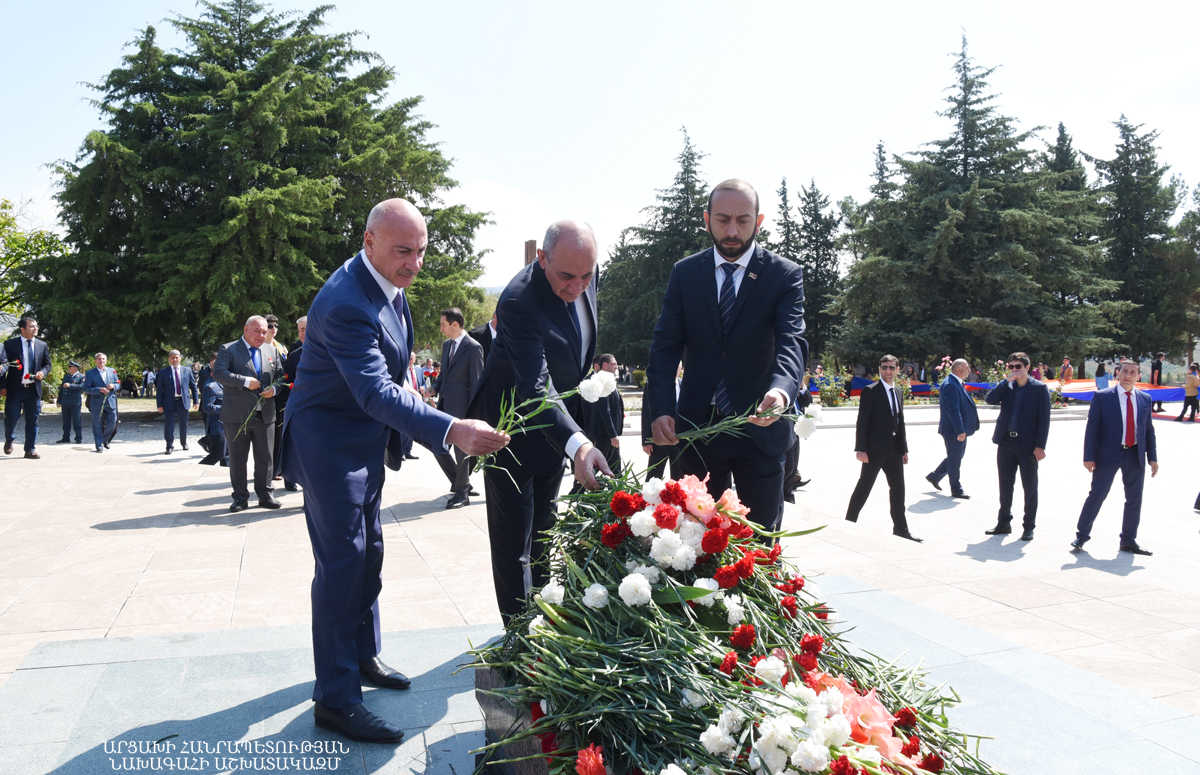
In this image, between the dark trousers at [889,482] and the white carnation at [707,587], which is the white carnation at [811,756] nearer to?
the white carnation at [707,587]

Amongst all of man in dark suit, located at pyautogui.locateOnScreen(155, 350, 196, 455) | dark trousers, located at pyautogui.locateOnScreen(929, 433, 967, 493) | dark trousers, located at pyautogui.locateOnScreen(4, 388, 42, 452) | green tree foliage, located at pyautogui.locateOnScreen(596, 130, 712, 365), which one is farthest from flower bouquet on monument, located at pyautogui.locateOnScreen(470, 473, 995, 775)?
green tree foliage, located at pyautogui.locateOnScreen(596, 130, 712, 365)

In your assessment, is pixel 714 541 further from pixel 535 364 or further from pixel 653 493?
pixel 535 364

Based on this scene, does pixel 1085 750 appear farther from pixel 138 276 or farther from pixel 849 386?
pixel 849 386

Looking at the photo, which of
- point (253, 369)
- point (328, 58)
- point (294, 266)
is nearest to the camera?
point (253, 369)

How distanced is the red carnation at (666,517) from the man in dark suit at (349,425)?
875mm

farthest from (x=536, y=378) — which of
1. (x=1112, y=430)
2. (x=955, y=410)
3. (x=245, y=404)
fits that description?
(x=955, y=410)

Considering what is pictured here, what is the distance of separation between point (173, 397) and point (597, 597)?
14097 millimetres

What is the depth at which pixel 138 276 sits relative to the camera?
67.3ft

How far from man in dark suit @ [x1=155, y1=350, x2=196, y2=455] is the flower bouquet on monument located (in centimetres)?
1346

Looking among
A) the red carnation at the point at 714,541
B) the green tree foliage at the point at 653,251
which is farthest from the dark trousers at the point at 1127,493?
the green tree foliage at the point at 653,251

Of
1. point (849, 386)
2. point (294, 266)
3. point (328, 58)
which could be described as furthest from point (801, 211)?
point (294, 266)

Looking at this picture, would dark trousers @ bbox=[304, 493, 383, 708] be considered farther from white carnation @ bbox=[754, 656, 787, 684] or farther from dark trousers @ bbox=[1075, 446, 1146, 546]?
dark trousers @ bbox=[1075, 446, 1146, 546]

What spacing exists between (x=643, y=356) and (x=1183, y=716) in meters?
48.9

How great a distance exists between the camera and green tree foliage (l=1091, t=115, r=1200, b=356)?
148 feet
